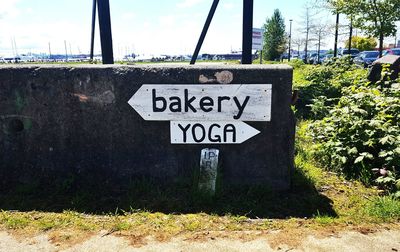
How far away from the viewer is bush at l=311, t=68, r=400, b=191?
377cm

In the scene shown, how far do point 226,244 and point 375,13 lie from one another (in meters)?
14.8

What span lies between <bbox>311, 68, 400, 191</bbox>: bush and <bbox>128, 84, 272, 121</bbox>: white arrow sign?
4.14 feet

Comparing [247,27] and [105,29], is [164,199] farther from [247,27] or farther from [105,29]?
[247,27]

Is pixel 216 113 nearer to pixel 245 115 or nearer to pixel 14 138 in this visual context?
pixel 245 115

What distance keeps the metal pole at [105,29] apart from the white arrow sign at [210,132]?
1709 mm

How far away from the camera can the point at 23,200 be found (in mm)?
3504

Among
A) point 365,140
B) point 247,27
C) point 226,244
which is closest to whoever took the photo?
point 226,244

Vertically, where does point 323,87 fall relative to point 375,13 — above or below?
below

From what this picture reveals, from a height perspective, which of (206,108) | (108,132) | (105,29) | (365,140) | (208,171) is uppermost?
(105,29)

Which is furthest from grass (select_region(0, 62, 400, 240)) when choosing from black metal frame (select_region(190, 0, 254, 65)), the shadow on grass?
black metal frame (select_region(190, 0, 254, 65))

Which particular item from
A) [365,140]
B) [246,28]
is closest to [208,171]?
[365,140]

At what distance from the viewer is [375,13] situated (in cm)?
1449

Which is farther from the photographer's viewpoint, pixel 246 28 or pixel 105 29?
pixel 246 28

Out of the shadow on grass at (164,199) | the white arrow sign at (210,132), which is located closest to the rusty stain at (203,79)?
the white arrow sign at (210,132)
